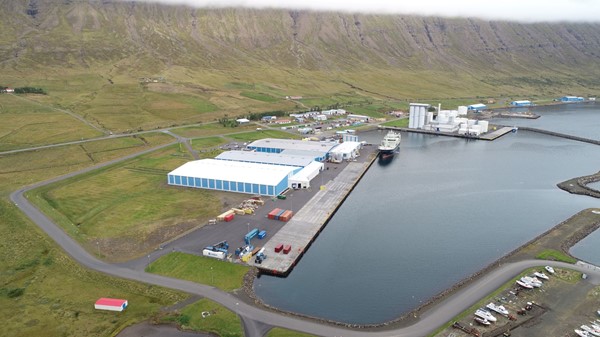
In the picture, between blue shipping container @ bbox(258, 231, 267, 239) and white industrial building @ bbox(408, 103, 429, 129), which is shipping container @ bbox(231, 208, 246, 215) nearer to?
blue shipping container @ bbox(258, 231, 267, 239)

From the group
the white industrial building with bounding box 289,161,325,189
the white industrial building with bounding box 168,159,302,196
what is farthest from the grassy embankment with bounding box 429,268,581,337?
the white industrial building with bounding box 289,161,325,189

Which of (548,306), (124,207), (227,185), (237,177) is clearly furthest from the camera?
(237,177)

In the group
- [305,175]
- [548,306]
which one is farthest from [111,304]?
[305,175]

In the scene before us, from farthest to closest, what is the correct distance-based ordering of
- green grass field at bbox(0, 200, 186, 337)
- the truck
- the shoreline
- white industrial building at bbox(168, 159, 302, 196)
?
1. white industrial building at bbox(168, 159, 302, 196)
2. the truck
3. the shoreline
4. green grass field at bbox(0, 200, 186, 337)

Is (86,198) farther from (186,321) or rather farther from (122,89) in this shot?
(122,89)

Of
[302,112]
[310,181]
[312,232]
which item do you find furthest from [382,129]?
[312,232]

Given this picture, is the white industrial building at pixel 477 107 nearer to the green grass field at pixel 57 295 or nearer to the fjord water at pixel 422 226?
the fjord water at pixel 422 226

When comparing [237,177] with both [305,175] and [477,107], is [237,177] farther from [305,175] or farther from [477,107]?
[477,107]
